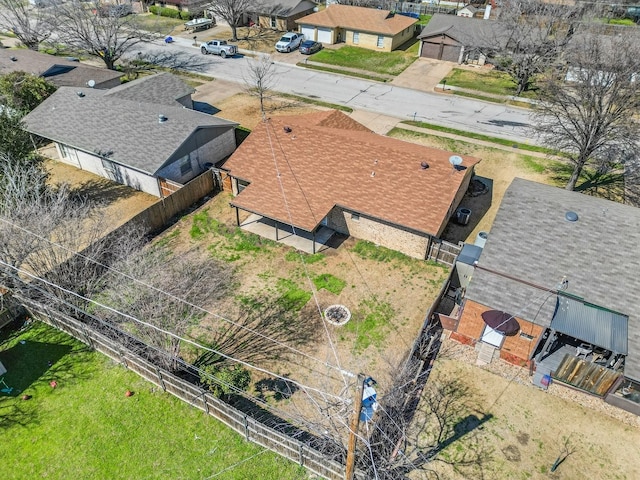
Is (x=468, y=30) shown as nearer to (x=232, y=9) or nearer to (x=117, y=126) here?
(x=232, y=9)

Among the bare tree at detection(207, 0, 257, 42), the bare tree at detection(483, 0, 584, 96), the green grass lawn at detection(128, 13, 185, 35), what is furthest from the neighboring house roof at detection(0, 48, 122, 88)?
the bare tree at detection(483, 0, 584, 96)

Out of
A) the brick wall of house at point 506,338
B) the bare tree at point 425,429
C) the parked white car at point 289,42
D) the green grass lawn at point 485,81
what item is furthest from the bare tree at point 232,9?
the bare tree at point 425,429

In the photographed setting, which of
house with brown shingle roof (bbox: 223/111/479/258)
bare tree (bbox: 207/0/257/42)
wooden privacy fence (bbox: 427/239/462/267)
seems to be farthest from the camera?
bare tree (bbox: 207/0/257/42)

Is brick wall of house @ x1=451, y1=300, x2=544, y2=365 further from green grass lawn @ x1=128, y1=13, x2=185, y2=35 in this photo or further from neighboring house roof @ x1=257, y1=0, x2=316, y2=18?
green grass lawn @ x1=128, y1=13, x2=185, y2=35

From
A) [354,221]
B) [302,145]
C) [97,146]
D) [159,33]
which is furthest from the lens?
[159,33]

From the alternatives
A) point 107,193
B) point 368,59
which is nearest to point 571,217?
point 107,193

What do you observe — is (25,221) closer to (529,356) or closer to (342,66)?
(529,356)

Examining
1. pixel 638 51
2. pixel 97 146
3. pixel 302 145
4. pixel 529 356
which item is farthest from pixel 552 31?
pixel 97 146
